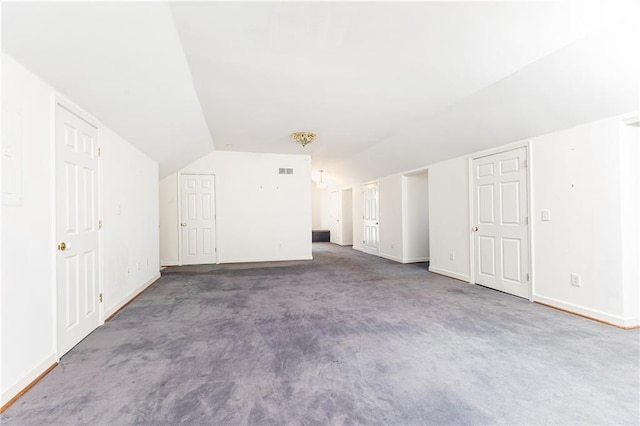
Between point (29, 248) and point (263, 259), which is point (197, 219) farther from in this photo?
point (29, 248)

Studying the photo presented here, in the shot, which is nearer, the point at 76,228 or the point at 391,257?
the point at 76,228

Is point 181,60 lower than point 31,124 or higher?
higher

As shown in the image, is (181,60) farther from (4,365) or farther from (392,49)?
(4,365)

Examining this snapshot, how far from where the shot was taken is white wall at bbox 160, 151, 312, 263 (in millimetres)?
6512

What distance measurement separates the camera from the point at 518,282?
150 inches

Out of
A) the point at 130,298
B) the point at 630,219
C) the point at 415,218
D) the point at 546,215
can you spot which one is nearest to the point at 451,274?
the point at 415,218

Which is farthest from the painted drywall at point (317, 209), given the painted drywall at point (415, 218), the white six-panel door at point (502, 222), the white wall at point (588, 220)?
the white wall at point (588, 220)

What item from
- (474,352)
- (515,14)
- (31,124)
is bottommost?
(474,352)

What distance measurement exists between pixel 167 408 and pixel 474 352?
2230 millimetres

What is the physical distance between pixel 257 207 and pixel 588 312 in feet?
19.3

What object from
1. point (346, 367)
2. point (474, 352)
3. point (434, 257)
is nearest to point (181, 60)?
point (346, 367)

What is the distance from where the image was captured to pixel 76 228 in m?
2.51

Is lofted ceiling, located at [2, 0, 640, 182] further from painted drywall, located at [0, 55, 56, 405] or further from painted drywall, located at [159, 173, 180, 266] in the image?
painted drywall, located at [159, 173, 180, 266]

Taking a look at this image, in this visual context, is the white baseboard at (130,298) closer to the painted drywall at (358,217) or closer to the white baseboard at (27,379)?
the white baseboard at (27,379)
